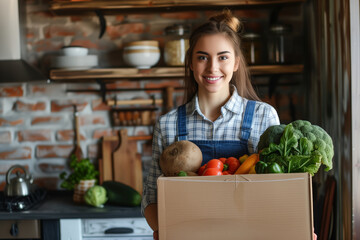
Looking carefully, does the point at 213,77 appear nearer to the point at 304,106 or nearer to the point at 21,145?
the point at 304,106

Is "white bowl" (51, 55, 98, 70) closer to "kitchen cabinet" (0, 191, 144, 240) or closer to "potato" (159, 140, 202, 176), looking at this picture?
"kitchen cabinet" (0, 191, 144, 240)

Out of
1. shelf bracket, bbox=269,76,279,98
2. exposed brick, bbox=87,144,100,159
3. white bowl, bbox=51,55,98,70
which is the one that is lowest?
exposed brick, bbox=87,144,100,159

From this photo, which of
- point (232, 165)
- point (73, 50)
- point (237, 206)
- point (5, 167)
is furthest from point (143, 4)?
point (237, 206)

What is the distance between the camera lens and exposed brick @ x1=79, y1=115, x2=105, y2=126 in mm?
2502

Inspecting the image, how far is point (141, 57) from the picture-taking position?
224cm

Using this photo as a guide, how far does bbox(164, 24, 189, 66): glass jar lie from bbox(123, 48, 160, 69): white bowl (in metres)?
0.08

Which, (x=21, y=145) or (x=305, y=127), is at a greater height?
(x=305, y=127)

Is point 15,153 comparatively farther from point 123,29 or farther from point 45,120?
point 123,29

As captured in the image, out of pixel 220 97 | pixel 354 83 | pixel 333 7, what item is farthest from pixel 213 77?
pixel 333 7

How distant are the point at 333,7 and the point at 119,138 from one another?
52.0 inches

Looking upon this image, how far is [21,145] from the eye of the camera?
252 centimetres

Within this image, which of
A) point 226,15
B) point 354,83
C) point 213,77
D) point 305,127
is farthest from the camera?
point 354,83

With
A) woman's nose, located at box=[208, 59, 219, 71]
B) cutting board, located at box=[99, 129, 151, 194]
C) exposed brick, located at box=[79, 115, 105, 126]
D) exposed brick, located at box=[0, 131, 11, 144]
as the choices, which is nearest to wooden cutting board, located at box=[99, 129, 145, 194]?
cutting board, located at box=[99, 129, 151, 194]

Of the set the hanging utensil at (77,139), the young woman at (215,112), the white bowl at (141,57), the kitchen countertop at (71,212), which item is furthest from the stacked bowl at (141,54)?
the young woman at (215,112)
